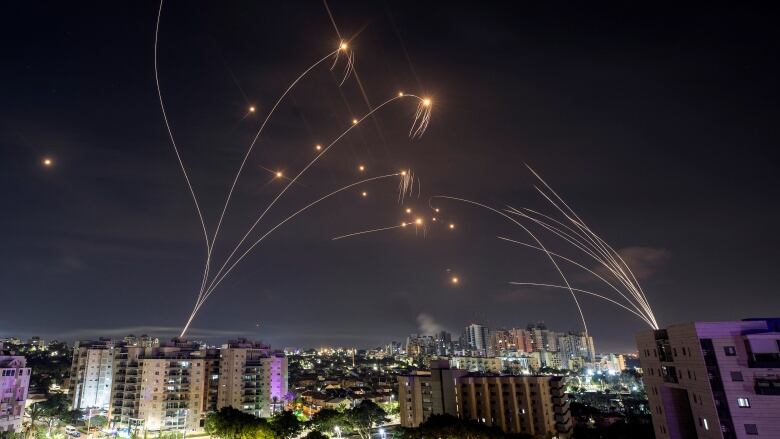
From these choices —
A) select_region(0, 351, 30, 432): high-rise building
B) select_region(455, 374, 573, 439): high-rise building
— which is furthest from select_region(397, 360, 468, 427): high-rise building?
select_region(0, 351, 30, 432): high-rise building

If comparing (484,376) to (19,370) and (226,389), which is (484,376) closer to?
(226,389)

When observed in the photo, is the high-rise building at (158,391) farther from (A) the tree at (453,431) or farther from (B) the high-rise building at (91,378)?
(A) the tree at (453,431)

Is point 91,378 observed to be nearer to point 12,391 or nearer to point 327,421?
point 12,391

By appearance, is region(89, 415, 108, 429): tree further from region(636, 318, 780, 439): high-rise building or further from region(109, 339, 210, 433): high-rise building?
region(636, 318, 780, 439): high-rise building

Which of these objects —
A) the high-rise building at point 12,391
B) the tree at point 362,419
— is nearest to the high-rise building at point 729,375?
the tree at point 362,419

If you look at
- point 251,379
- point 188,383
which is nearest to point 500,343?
point 251,379

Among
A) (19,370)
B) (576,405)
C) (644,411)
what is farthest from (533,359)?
(19,370)
